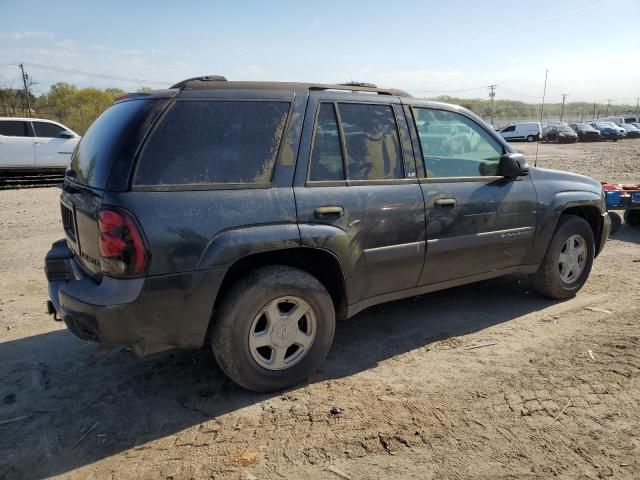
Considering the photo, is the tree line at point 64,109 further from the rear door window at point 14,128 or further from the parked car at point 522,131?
the parked car at point 522,131

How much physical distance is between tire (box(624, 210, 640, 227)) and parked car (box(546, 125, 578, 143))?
1329 inches

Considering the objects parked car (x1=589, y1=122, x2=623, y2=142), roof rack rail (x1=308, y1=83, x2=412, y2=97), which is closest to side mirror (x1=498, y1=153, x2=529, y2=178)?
roof rack rail (x1=308, y1=83, x2=412, y2=97)

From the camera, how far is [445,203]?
3.81 metres

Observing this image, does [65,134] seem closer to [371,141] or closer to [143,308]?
[371,141]

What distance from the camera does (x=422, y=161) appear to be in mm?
3789

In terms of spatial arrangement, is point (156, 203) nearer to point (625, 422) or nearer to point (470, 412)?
point (470, 412)

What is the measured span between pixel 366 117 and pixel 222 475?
253 centimetres

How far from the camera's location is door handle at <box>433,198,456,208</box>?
12.4ft

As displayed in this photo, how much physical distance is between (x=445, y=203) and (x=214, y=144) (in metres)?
1.87

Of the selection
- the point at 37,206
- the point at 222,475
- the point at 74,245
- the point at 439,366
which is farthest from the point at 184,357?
the point at 37,206

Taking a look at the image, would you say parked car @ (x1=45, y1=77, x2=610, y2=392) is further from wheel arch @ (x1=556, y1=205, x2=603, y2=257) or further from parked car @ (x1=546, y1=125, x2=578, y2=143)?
parked car @ (x1=546, y1=125, x2=578, y2=143)

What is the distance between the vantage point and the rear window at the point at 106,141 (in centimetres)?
A: 279

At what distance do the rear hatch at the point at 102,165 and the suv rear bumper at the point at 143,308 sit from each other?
17 cm

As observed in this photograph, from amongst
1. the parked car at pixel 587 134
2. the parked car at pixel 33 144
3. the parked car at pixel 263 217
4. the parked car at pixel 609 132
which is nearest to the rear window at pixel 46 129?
the parked car at pixel 33 144
